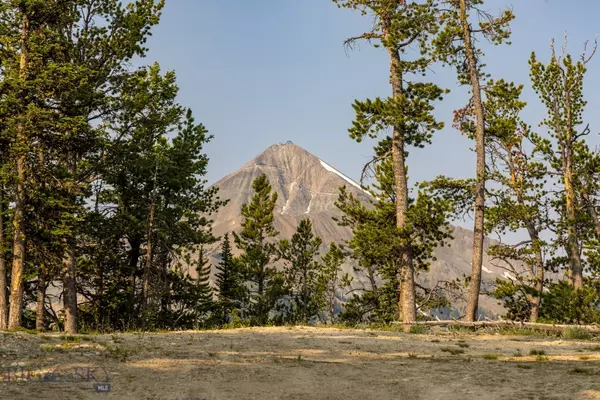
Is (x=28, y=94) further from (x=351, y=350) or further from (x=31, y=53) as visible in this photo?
(x=351, y=350)

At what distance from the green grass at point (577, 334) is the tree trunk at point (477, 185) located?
15.7ft

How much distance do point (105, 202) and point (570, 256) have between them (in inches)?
1011

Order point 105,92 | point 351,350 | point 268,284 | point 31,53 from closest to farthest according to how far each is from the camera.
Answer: point 351,350
point 31,53
point 105,92
point 268,284

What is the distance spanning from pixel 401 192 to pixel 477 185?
3.45m

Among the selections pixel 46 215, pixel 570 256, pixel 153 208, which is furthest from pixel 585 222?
pixel 46 215

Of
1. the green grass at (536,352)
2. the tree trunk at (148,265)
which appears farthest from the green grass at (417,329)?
the tree trunk at (148,265)

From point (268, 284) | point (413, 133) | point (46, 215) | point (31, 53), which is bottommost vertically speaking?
point (268, 284)

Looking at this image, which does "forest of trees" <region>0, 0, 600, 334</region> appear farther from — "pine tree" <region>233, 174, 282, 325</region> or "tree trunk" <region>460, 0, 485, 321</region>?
"pine tree" <region>233, 174, 282, 325</region>

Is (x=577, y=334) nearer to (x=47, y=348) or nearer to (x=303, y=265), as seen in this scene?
(x=47, y=348)

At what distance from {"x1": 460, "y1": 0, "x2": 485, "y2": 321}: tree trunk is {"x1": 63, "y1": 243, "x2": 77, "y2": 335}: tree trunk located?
15.8m

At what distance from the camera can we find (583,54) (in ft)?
86.3

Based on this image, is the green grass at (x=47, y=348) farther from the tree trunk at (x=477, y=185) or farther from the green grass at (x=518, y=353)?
the tree trunk at (x=477, y=185)

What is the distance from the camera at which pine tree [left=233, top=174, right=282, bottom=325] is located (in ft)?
169

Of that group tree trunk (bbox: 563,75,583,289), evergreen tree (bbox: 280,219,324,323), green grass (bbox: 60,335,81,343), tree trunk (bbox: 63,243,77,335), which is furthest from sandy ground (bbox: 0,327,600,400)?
evergreen tree (bbox: 280,219,324,323)
